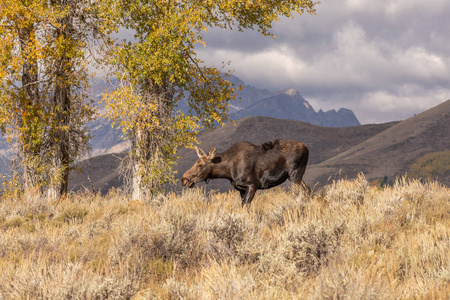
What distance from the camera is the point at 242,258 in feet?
17.5

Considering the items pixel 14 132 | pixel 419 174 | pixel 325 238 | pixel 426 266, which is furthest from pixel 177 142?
pixel 419 174

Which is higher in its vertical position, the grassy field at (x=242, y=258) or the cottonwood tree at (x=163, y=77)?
the cottonwood tree at (x=163, y=77)

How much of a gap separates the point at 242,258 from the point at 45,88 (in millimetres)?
12020

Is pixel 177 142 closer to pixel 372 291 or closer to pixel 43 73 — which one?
pixel 43 73

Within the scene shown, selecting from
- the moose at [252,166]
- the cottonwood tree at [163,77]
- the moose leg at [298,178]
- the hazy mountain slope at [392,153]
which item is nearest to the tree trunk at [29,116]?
the cottonwood tree at [163,77]

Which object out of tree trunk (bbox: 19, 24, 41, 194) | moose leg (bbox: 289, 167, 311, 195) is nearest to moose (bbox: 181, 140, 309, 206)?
moose leg (bbox: 289, 167, 311, 195)

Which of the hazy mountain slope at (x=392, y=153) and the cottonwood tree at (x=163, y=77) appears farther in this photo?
the hazy mountain slope at (x=392, y=153)

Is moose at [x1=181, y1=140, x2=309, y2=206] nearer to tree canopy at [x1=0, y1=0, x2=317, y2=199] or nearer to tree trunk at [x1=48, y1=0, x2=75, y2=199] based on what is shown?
tree canopy at [x1=0, y1=0, x2=317, y2=199]

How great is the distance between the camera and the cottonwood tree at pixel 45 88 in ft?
43.1

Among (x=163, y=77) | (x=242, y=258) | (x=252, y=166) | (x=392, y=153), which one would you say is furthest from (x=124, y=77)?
(x=392, y=153)

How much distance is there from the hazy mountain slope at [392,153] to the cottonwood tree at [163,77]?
5891 inches

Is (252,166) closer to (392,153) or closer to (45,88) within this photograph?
(45,88)

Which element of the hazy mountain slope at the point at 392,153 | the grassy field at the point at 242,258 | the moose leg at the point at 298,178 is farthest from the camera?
the hazy mountain slope at the point at 392,153

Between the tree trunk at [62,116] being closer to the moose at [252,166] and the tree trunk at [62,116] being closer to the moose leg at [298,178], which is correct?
the moose at [252,166]
